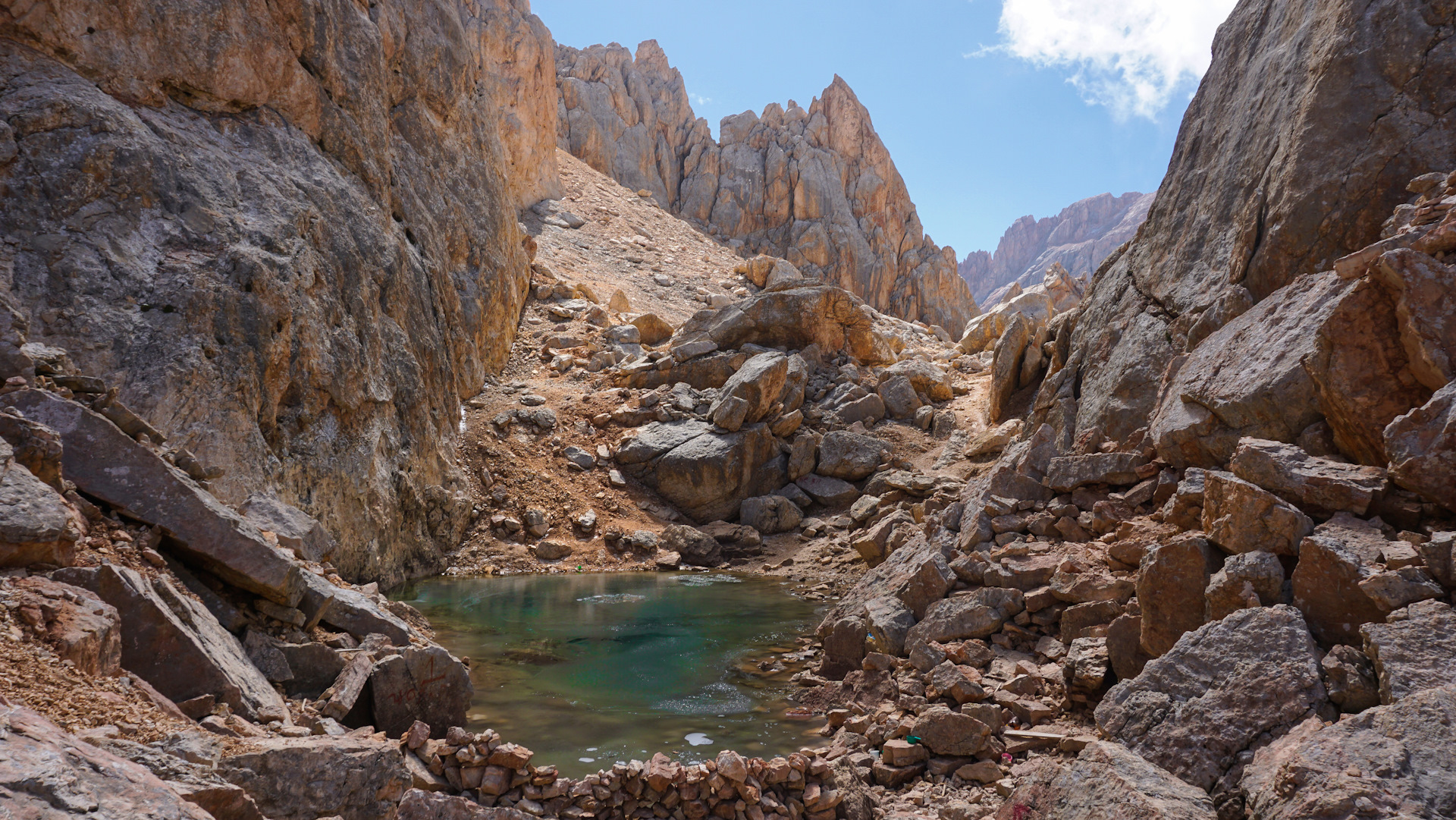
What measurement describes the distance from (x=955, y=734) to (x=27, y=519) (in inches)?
272

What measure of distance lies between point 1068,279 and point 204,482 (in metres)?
40.8

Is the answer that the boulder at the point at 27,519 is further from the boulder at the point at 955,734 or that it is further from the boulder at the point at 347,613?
the boulder at the point at 955,734

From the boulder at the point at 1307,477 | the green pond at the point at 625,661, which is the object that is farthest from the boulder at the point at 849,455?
the boulder at the point at 1307,477

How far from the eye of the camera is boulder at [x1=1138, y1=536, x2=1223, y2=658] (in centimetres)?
660

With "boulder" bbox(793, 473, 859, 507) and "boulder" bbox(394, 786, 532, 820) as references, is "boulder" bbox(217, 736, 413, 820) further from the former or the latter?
"boulder" bbox(793, 473, 859, 507)

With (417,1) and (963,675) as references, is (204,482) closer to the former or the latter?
(963,675)

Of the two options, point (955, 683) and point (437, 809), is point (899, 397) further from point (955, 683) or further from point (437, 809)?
point (437, 809)

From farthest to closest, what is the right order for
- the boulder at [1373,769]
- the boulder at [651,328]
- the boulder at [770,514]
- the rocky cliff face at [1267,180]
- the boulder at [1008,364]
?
1. the boulder at [651,328]
2. the boulder at [770,514]
3. the boulder at [1008,364]
4. the rocky cliff face at [1267,180]
5. the boulder at [1373,769]

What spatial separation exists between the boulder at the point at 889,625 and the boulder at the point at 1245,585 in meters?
4.00

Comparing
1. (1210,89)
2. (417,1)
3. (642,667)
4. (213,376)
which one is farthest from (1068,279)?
(213,376)

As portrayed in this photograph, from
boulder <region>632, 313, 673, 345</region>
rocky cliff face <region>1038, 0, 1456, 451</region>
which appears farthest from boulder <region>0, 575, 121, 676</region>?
boulder <region>632, 313, 673, 345</region>

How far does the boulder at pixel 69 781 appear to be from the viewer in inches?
107

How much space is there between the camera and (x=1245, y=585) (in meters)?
6.07

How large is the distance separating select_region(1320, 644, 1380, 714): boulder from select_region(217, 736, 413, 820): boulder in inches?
245
